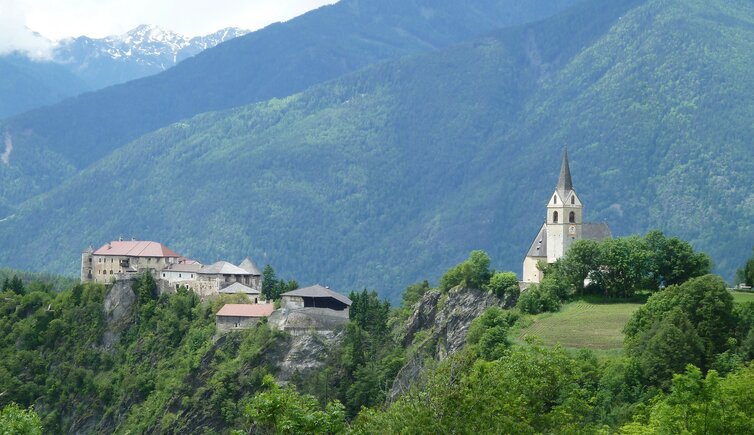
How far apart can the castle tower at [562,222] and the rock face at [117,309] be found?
4371 centimetres

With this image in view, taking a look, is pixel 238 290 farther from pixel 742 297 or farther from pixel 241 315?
pixel 742 297

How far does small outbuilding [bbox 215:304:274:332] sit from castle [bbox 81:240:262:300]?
15.2 ft

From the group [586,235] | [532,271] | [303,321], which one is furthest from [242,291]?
[586,235]

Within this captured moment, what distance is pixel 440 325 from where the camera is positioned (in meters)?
128

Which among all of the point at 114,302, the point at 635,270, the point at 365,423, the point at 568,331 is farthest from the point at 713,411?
the point at 114,302

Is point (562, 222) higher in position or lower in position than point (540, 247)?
higher

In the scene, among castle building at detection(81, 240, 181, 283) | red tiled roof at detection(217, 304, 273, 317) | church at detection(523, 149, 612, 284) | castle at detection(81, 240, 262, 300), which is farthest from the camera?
castle building at detection(81, 240, 181, 283)

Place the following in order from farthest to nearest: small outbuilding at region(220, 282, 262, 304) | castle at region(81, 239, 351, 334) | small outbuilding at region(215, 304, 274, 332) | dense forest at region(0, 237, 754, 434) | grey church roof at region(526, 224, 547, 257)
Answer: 1. small outbuilding at region(220, 282, 262, 304)
2. small outbuilding at region(215, 304, 274, 332)
3. castle at region(81, 239, 351, 334)
4. grey church roof at region(526, 224, 547, 257)
5. dense forest at region(0, 237, 754, 434)

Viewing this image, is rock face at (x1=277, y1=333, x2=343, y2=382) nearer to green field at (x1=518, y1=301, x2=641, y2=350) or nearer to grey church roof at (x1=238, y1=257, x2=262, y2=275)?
grey church roof at (x1=238, y1=257, x2=262, y2=275)

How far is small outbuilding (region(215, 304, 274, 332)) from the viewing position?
137000mm

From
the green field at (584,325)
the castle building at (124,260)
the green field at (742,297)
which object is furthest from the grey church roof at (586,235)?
the castle building at (124,260)

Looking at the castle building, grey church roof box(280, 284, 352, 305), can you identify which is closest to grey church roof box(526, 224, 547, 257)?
grey church roof box(280, 284, 352, 305)

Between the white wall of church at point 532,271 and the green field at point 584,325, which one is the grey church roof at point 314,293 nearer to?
the white wall of church at point 532,271

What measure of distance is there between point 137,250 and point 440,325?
139 ft
